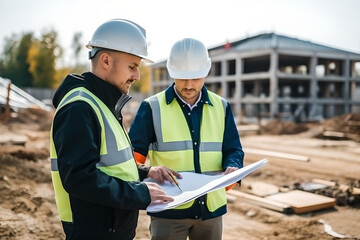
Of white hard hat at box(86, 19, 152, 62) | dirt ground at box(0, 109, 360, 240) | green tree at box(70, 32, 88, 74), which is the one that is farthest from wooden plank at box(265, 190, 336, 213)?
green tree at box(70, 32, 88, 74)

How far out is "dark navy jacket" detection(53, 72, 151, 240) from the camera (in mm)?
1410

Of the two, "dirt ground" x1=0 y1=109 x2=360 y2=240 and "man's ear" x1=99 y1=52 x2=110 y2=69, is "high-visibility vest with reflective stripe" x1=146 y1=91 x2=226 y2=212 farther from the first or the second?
"dirt ground" x1=0 y1=109 x2=360 y2=240

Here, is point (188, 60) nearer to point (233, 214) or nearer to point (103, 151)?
point (103, 151)

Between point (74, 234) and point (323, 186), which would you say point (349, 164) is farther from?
point (74, 234)

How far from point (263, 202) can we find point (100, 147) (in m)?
4.20

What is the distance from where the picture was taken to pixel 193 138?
2.44 m

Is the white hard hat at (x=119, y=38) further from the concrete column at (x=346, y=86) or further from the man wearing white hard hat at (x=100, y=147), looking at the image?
the concrete column at (x=346, y=86)

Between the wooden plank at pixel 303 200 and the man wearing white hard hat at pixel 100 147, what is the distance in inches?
148

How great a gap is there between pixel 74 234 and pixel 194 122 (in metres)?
1.22

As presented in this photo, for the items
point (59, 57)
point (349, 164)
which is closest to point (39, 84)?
point (59, 57)

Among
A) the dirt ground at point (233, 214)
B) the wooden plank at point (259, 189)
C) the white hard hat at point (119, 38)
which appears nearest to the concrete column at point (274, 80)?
the dirt ground at point (233, 214)

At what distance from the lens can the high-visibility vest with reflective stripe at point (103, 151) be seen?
1564 millimetres

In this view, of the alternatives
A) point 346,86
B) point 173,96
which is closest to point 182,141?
point 173,96

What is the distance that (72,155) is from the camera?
1411 mm
